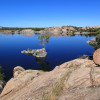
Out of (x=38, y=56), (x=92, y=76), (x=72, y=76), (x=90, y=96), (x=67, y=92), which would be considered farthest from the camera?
(x=38, y=56)

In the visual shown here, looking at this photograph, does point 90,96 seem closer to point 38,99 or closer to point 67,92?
point 67,92

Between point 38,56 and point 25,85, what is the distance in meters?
49.7

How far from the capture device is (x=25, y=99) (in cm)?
1312

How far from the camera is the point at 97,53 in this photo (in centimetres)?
1589

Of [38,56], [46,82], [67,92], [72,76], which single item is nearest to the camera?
[67,92]

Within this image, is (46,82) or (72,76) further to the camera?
(46,82)

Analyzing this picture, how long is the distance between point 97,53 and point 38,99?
8.20 meters

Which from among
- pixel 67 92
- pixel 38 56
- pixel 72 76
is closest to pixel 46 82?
pixel 72 76

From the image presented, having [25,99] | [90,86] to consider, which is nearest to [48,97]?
[25,99]

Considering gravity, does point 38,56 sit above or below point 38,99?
below

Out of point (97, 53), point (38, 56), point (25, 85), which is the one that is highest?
point (97, 53)

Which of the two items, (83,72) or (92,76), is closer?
(92,76)

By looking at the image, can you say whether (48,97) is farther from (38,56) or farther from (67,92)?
(38,56)

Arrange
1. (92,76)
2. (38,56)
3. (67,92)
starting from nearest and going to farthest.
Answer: (67,92) → (92,76) → (38,56)
